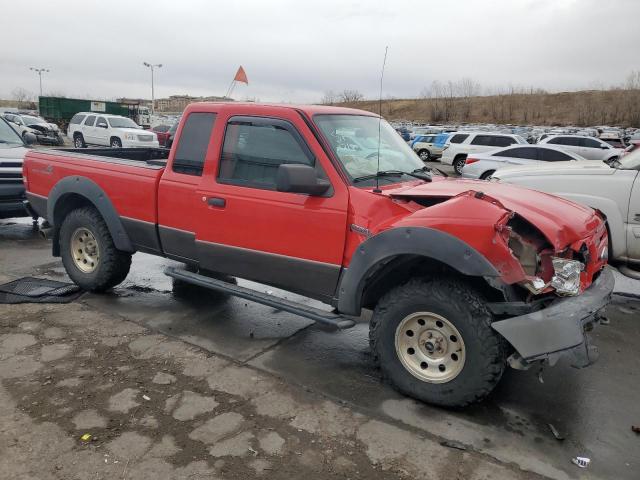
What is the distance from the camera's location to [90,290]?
535cm

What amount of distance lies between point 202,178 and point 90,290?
203 cm

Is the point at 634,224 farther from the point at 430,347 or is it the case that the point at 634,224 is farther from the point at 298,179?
the point at 298,179

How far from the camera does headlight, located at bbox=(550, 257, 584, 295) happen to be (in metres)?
3.12

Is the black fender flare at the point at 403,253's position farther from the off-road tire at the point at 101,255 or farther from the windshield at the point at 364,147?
the off-road tire at the point at 101,255

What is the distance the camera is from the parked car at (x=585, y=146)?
2022 cm

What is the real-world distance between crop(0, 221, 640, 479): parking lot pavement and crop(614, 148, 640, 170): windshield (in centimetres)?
198

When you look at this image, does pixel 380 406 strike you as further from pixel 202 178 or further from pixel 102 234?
pixel 102 234

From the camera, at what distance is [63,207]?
18.0 ft

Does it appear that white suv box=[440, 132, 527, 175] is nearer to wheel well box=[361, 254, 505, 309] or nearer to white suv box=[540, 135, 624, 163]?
white suv box=[540, 135, 624, 163]

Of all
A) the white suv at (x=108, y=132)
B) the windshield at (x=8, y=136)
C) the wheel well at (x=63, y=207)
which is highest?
the white suv at (x=108, y=132)

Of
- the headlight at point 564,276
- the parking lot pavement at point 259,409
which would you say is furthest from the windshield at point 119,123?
the headlight at point 564,276

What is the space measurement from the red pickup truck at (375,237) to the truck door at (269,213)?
0.01m

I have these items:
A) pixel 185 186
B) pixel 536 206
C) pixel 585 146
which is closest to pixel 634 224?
pixel 536 206

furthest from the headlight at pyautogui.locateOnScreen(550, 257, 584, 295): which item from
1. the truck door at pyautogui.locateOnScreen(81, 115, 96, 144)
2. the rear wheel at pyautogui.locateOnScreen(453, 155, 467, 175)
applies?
the truck door at pyautogui.locateOnScreen(81, 115, 96, 144)
